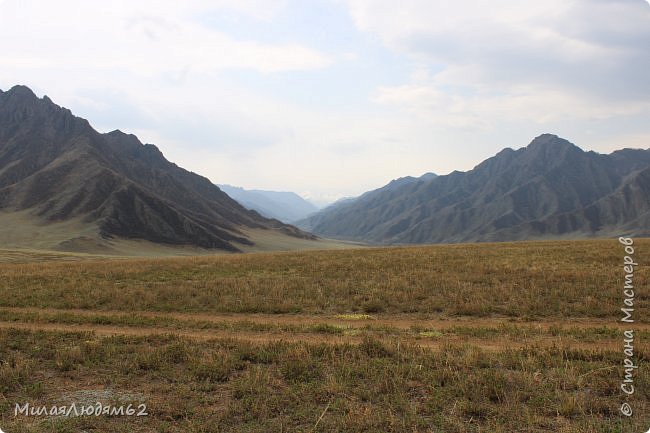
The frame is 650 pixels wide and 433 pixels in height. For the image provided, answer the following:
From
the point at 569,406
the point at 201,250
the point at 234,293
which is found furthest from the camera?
the point at 201,250

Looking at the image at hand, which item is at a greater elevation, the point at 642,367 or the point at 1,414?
the point at 642,367

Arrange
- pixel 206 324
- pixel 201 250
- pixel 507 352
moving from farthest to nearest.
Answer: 1. pixel 201 250
2. pixel 206 324
3. pixel 507 352

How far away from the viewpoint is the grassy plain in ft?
27.6

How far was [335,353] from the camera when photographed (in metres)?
11.9

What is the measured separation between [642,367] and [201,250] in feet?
500

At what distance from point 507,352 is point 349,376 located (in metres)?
A: 4.49

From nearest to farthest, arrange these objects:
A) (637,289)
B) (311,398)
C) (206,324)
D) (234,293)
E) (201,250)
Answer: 1. (311,398)
2. (206,324)
3. (637,289)
4. (234,293)
5. (201,250)

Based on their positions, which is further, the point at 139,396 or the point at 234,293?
the point at 234,293

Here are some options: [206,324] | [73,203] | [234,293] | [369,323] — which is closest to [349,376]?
[369,323]

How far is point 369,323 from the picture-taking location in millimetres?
16562

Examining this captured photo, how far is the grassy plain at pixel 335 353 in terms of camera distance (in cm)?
841

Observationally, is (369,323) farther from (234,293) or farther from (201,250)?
(201,250)

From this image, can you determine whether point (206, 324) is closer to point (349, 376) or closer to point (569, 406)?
point (349, 376)

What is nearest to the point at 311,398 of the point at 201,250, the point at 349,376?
the point at 349,376
